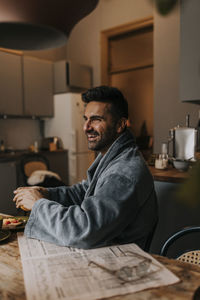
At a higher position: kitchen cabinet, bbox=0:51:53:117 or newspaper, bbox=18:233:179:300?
kitchen cabinet, bbox=0:51:53:117

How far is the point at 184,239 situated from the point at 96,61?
3891 millimetres

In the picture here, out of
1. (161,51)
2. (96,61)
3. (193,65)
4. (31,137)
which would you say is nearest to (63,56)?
(96,61)

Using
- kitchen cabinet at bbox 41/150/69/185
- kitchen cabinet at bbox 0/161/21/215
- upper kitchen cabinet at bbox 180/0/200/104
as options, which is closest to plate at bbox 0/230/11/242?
upper kitchen cabinet at bbox 180/0/200/104

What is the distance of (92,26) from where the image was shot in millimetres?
5219

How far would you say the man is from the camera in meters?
0.96

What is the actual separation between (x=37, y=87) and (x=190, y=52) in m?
2.77

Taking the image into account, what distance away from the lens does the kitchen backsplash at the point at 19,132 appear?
470 centimetres

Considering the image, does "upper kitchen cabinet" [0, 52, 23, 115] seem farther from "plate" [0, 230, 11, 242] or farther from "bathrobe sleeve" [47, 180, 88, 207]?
"plate" [0, 230, 11, 242]

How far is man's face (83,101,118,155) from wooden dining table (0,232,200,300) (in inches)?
24.6

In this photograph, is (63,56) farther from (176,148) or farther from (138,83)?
(176,148)

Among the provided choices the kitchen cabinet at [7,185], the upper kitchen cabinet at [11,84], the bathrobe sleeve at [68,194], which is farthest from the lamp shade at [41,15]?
the upper kitchen cabinet at [11,84]

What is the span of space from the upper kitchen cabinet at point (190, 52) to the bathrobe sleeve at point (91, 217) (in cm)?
177

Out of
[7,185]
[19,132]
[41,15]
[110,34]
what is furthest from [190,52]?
[19,132]

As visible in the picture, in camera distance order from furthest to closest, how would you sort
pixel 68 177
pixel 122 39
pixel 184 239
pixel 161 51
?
pixel 122 39 < pixel 68 177 < pixel 161 51 < pixel 184 239
